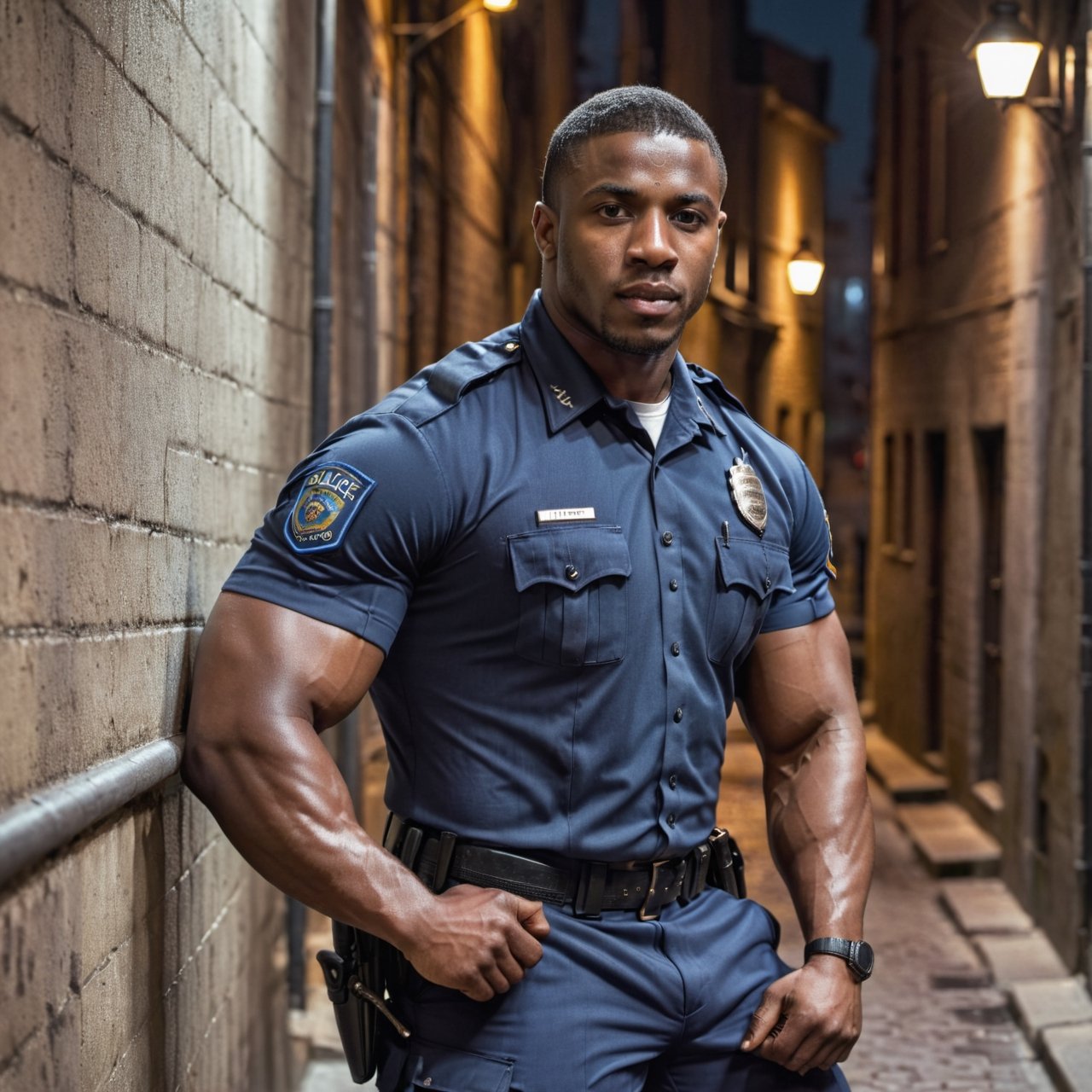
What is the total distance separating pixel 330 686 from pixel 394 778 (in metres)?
0.34

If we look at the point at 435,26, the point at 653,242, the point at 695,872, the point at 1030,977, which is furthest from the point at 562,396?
the point at 435,26

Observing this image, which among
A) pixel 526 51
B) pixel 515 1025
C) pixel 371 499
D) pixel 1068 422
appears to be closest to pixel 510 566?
pixel 371 499

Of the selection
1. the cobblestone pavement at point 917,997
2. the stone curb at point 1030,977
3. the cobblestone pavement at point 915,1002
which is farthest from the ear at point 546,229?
the cobblestone pavement at point 917,997

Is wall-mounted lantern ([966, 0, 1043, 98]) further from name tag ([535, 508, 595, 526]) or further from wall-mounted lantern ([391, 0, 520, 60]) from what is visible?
name tag ([535, 508, 595, 526])

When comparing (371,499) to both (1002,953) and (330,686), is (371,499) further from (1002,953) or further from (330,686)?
(1002,953)

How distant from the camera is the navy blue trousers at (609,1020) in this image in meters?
2.67

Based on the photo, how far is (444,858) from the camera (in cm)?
271

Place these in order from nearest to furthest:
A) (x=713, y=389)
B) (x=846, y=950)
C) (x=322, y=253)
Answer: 1. (x=846, y=950)
2. (x=713, y=389)
3. (x=322, y=253)

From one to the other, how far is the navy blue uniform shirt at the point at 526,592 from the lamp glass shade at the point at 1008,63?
5.27m

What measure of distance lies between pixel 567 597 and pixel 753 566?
0.40 metres

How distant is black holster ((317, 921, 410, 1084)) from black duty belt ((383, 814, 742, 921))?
0.14m

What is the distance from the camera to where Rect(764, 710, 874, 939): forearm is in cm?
301

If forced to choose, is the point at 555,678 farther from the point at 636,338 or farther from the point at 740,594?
the point at 636,338

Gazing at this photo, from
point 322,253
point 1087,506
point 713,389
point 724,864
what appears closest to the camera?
point 724,864
